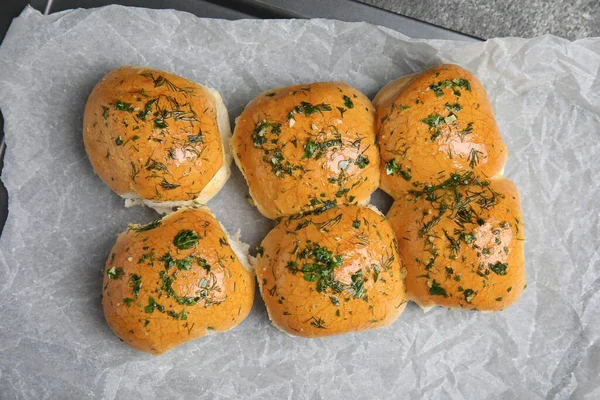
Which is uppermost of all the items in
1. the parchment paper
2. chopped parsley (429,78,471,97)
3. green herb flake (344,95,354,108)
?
chopped parsley (429,78,471,97)

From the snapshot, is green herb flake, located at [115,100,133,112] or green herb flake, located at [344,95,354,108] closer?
green herb flake, located at [115,100,133,112]

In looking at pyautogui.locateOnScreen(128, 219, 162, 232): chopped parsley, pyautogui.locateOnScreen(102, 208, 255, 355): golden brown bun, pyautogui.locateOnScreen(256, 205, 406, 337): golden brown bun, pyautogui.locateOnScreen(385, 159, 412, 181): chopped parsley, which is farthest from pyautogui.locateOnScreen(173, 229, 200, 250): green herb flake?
pyautogui.locateOnScreen(385, 159, 412, 181): chopped parsley

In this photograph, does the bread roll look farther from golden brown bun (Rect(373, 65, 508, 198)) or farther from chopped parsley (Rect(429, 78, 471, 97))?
chopped parsley (Rect(429, 78, 471, 97))

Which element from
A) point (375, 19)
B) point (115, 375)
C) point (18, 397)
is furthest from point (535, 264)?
point (18, 397)

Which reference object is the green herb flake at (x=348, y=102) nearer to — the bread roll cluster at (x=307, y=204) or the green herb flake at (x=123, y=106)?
the bread roll cluster at (x=307, y=204)

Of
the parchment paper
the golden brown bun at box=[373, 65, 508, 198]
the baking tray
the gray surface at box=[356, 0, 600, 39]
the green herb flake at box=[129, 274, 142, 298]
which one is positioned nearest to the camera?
the green herb flake at box=[129, 274, 142, 298]

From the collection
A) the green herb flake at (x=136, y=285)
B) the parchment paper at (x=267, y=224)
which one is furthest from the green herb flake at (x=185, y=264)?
the parchment paper at (x=267, y=224)

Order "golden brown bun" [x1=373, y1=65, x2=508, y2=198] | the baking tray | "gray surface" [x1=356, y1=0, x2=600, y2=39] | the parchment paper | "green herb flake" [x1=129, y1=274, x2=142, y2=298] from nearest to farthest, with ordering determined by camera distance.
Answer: "green herb flake" [x1=129, y1=274, x2=142, y2=298] → "golden brown bun" [x1=373, y1=65, x2=508, y2=198] → the parchment paper → the baking tray → "gray surface" [x1=356, y1=0, x2=600, y2=39]
